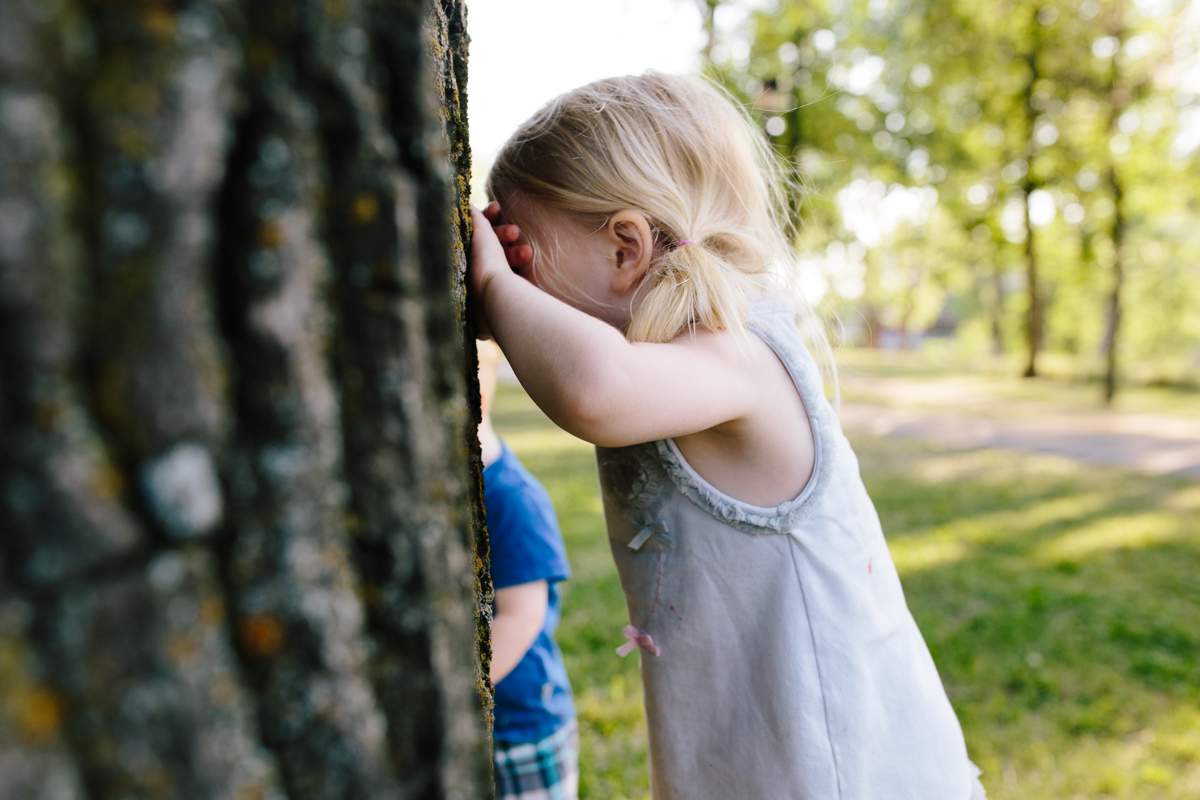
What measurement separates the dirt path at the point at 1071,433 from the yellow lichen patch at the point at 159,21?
10635 millimetres

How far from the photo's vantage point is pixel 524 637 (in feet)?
7.03

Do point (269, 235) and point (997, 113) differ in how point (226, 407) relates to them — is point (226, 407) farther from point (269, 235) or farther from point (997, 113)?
point (997, 113)

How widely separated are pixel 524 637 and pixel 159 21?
1850 mm

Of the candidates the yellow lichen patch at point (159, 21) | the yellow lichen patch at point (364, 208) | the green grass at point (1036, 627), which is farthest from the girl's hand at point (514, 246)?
the green grass at point (1036, 627)

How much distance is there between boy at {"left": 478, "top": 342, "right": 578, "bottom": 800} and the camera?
216 cm

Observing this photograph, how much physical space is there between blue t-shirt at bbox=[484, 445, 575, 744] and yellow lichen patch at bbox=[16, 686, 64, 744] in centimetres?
165

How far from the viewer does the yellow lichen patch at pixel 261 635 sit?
59 cm

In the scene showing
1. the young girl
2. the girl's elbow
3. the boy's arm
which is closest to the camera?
the girl's elbow

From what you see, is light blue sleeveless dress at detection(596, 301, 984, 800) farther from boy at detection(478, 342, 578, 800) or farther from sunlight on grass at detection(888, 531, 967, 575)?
sunlight on grass at detection(888, 531, 967, 575)

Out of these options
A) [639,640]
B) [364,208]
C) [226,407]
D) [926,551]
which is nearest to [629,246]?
[639,640]

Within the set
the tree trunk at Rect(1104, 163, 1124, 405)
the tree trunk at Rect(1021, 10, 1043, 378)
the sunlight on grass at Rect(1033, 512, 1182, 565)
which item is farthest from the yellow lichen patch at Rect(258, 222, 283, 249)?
the tree trunk at Rect(1021, 10, 1043, 378)

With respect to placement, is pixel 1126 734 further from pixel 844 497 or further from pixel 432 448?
pixel 432 448

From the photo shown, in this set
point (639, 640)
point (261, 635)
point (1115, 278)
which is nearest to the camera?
point (261, 635)

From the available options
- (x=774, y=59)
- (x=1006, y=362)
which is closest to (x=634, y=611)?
(x=774, y=59)
